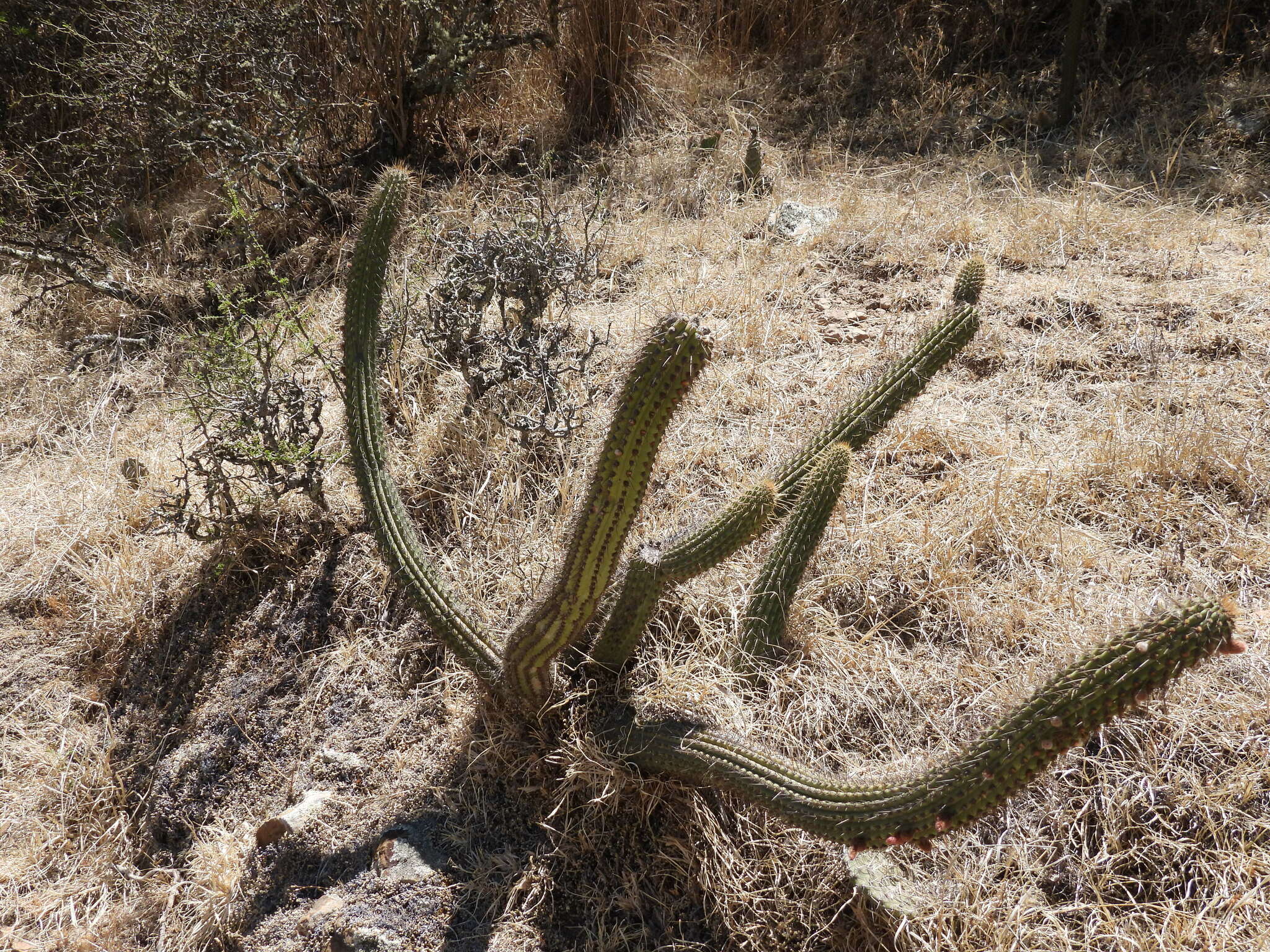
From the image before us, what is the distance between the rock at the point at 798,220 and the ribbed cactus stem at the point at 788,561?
2.09 m

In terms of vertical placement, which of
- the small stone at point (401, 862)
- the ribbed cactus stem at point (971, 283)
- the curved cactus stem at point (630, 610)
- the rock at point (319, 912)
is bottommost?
the rock at point (319, 912)

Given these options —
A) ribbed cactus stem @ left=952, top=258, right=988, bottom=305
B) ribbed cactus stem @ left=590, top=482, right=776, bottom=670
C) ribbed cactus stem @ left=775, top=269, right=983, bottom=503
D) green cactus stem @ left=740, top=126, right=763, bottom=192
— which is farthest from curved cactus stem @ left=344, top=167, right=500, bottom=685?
green cactus stem @ left=740, top=126, right=763, bottom=192

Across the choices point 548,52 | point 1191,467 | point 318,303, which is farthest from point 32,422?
point 1191,467

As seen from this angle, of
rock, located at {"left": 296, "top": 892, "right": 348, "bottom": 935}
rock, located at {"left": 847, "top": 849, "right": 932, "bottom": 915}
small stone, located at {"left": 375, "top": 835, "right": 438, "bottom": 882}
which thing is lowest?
rock, located at {"left": 296, "top": 892, "right": 348, "bottom": 935}

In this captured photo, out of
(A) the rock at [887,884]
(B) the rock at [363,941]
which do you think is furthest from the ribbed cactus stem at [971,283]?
(B) the rock at [363,941]

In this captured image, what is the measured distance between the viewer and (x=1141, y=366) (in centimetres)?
320

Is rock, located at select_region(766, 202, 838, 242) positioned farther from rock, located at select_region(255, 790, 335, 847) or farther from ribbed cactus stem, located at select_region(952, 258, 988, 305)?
rock, located at select_region(255, 790, 335, 847)

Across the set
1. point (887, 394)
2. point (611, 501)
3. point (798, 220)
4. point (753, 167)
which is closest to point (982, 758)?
point (611, 501)

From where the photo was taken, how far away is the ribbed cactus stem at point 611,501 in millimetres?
1865

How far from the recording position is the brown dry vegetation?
6.93 ft

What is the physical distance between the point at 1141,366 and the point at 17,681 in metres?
4.16

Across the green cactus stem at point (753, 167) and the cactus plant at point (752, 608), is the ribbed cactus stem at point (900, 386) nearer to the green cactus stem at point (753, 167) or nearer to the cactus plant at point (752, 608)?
the cactus plant at point (752, 608)

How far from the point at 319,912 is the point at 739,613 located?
1.38m

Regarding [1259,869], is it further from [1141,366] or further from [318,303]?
[318,303]
